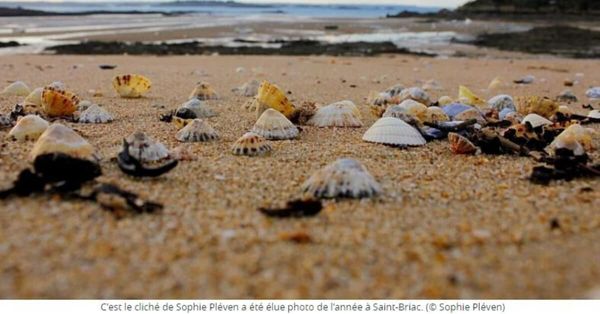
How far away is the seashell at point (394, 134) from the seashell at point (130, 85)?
3.04m

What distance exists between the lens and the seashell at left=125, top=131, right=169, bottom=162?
3121 mm

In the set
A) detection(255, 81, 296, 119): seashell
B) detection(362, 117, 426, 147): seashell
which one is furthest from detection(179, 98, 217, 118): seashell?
detection(362, 117, 426, 147): seashell

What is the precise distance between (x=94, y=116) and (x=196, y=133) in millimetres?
1122

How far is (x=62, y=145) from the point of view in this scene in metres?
2.79

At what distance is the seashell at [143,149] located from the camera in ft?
10.2

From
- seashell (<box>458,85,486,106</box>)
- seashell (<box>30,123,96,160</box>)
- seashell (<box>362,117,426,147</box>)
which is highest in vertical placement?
seashell (<box>30,123,96,160</box>)

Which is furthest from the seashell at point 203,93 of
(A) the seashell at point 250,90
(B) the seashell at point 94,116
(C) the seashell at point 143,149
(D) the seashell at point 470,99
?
(C) the seashell at point 143,149

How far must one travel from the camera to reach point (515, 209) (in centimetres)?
252

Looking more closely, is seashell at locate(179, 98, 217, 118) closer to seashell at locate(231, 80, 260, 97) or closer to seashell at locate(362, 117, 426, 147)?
seashell at locate(231, 80, 260, 97)

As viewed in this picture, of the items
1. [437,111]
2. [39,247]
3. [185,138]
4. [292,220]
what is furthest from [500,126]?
[39,247]

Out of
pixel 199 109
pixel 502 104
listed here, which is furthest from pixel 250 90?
pixel 502 104

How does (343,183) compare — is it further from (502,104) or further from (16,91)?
(16,91)

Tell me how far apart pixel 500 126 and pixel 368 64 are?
25.7ft

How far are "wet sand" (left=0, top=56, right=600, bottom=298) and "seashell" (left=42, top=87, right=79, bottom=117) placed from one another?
88 cm
